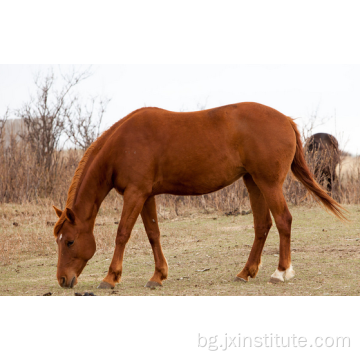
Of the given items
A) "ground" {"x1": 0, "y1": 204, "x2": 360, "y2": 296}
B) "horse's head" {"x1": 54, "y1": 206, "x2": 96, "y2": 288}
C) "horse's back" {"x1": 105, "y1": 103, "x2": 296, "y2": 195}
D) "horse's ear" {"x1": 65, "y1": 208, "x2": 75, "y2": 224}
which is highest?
"horse's back" {"x1": 105, "y1": 103, "x2": 296, "y2": 195}

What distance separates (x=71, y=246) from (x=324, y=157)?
8.46 meters

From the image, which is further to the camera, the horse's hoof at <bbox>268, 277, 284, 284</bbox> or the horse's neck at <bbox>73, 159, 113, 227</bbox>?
the horse's neck at <bbox>73, 159, 113, 227</bbox>

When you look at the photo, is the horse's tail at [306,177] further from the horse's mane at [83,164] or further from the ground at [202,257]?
the horse's mane at [83,164]

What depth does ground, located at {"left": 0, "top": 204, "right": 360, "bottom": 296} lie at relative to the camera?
4.55 meters

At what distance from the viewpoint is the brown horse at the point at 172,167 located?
15.4 feet

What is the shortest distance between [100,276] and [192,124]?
2411 millimetres

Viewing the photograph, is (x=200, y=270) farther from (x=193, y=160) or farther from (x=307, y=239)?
(x=307, y=239)

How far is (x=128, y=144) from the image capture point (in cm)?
475

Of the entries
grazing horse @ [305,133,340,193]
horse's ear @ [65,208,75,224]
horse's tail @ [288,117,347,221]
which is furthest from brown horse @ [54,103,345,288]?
grazing horse @ [305,133,340,193]

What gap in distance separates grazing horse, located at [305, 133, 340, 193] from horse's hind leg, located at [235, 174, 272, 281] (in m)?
6.03

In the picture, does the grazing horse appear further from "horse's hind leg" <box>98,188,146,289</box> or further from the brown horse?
"horse's hind leg" <box>98,188,146,289</box>

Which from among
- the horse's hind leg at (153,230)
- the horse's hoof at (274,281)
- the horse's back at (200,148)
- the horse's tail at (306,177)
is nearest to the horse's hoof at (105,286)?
the horse's hind leg at (153,230)
